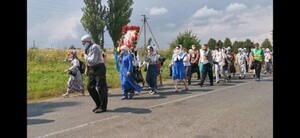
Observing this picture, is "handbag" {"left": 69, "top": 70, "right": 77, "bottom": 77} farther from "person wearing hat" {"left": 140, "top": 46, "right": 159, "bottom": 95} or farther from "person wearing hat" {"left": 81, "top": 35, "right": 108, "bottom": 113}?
"person wearing hat" {"left": 81, "top": 35, "right": 108, "bottom": 113}

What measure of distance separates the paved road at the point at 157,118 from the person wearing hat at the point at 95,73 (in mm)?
378

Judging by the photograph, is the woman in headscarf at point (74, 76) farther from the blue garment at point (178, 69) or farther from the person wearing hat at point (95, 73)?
the blue garment at point (178, 69)

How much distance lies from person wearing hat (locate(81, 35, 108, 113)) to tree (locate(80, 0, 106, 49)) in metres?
34.3

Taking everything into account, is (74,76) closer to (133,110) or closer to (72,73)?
Answer: (72,73)

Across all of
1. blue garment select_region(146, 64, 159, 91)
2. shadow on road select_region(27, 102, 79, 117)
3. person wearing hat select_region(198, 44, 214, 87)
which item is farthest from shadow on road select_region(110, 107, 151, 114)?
person wearing hat select_region(198, 44, 214, 87)

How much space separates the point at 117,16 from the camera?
4475cm

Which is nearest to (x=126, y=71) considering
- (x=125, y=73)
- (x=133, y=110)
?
(x=125, y=73)

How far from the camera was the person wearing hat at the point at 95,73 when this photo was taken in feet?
28.2

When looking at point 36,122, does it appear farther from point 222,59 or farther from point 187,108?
point 222,59

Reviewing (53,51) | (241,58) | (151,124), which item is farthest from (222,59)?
(53,51)

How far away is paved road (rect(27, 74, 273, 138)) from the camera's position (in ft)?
21.0

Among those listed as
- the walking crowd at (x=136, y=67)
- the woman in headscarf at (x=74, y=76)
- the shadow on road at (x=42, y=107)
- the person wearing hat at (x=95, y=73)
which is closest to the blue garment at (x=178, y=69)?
the walking crowd at (x=136, y=67)

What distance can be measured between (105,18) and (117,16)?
1.52 meters
